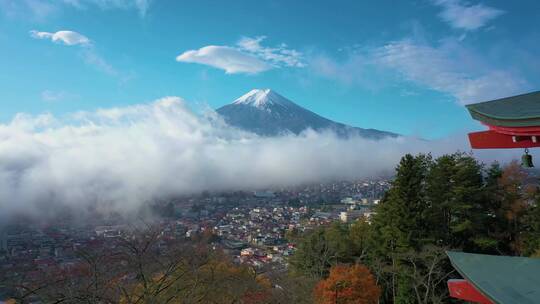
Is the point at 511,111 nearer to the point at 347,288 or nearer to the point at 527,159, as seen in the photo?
the point at 527,159

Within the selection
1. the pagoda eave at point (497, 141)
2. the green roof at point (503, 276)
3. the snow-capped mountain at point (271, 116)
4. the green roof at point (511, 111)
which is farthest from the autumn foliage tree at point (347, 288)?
the snow-capped mountain at point (271, 116)

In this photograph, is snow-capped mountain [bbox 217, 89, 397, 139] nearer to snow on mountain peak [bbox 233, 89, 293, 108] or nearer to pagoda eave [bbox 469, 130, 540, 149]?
snow on mountain peak [bbox 233, 89, 293, 108]

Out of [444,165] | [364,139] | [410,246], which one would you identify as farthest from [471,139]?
[364,139]

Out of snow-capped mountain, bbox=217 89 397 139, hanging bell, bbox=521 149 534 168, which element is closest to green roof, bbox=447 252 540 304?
hanging bell, bbox=521 149 534 168

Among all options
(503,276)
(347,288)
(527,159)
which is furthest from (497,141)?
(347,288)

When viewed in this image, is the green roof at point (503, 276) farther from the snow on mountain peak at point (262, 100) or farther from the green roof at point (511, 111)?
the snow on mountain peak at point (262, 100)

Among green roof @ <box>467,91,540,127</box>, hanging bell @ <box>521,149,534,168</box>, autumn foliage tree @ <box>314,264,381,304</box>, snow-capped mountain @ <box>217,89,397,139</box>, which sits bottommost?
autumn foliage tree @ <box>314,264,381,304</box>

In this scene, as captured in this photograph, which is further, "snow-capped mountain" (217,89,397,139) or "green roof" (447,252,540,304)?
"snow-capped mountain" (217,89,397,139)
